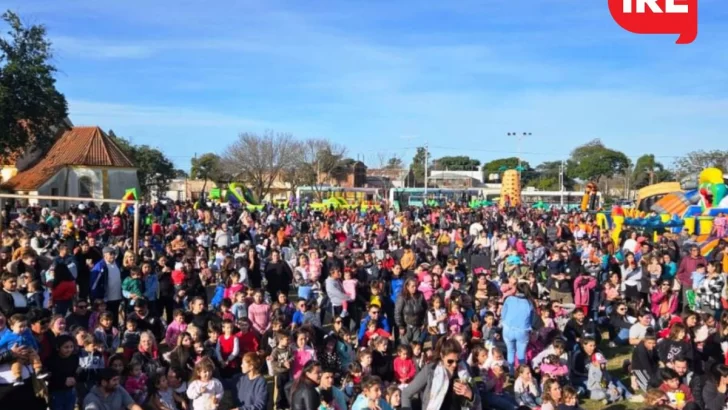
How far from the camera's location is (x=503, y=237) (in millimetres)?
16891

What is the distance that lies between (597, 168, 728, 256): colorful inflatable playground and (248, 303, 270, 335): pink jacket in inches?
461

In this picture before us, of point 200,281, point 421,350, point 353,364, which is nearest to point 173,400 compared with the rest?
point 353,364

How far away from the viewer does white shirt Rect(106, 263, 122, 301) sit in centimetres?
941

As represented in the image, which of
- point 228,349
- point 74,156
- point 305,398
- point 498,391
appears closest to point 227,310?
point 228,349

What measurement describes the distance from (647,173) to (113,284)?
8146 centimetres

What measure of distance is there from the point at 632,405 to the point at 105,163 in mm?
43433

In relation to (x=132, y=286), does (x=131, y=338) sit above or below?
below

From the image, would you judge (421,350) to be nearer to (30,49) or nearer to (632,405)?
(632,405)

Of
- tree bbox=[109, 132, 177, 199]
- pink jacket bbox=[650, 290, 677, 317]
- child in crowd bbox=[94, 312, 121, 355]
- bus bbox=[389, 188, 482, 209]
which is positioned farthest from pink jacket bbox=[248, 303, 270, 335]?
tree bbox=[109, 132, 177, 199]

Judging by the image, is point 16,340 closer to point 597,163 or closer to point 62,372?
point 62,372

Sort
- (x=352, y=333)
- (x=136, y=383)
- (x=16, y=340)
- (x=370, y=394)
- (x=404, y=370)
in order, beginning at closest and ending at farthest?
(x=370, y=394) < (x=16, y=340) < (x=136, y=383) < (x=404, y=370) < (x=352, y=333)

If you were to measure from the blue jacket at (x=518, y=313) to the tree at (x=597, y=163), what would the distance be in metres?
82.0

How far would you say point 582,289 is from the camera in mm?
11023

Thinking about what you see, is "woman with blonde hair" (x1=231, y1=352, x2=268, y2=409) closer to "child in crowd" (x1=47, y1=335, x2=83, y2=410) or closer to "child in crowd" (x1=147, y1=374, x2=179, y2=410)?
"child in crowd" (x1=147, y1=374, x2=179, y2=410)
